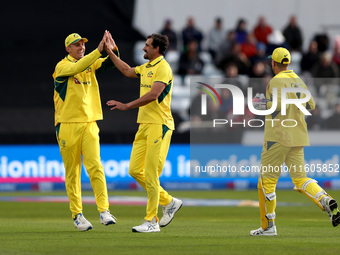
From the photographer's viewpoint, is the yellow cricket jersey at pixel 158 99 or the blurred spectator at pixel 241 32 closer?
the yellow cricket jersey at pixel 158 99

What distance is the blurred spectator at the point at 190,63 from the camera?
22.8m

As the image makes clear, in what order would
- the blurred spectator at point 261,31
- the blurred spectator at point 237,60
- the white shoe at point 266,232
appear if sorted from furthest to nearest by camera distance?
the blurred spectator at point 261,31 < the blurred spectator at point 237,60 < the white shoe at point 266,232

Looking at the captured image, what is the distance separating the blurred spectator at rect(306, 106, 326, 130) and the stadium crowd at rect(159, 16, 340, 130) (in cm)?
40

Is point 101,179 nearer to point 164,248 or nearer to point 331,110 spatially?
point 164,248

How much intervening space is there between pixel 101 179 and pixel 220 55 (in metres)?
14.4

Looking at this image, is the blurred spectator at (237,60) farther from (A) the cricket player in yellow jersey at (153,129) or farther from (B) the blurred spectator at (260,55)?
(A) the cricket player in yellow jersey at (153,129)

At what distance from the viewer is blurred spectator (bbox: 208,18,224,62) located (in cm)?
2383

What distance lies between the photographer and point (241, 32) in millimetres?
23938

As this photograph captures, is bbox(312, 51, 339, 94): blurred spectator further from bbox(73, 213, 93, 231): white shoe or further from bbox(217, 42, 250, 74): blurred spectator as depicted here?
bbox(73, 213, 93, 231): white shoe

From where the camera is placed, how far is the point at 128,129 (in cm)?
1938

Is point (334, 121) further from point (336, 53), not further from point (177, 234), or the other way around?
point (177, 234)

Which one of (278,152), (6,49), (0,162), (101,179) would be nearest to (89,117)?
(101,179)

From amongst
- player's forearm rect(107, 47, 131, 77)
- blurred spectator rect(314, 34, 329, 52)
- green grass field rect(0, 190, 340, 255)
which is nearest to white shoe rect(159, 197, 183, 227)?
green grass field rect(0, 190, 340, 255)

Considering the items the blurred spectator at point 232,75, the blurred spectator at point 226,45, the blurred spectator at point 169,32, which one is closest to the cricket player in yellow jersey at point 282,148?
the blurred spectator at point 232,75
